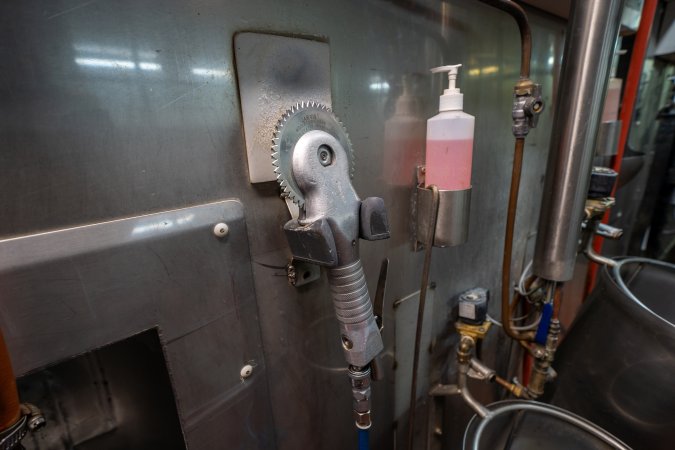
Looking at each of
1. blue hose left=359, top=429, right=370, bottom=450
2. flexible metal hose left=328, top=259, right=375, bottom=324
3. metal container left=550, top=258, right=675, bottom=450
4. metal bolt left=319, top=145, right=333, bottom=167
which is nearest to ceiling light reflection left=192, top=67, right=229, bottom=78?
metal bolt left=319, top=145, right=333, bottom=167

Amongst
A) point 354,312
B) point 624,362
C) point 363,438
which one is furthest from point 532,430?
point 354,312

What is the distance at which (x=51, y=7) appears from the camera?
0.93 ft

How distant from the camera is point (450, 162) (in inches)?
23.9

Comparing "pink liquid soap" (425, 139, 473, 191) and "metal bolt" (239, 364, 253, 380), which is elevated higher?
"pink liquid soap" (425, 139, 473, 191)

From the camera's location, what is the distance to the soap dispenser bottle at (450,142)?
23.0 inches

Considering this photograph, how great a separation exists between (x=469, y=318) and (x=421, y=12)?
730 millimetres

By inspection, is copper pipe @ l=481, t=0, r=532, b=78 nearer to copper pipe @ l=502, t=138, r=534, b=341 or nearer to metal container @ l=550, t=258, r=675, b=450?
copper pipe @ l=502, t=138, r=534, b=341

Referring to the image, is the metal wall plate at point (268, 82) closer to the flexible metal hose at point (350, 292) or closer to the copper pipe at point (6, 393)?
the flexible metal hose at point (350, 292)

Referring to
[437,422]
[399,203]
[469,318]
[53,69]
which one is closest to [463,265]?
[469,318]

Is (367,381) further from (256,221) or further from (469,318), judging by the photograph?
(469,318)

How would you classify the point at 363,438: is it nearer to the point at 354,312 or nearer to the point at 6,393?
the point at 354,312

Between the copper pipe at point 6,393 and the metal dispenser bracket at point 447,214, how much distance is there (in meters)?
0.60

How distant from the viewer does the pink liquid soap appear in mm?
603

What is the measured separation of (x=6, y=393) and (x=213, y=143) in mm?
302
